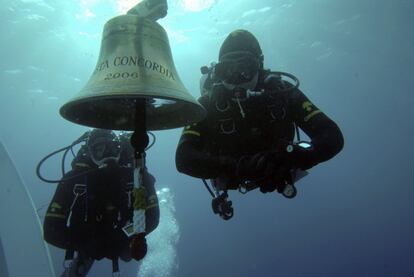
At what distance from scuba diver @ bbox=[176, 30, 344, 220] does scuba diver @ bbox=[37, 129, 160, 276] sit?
1.69m

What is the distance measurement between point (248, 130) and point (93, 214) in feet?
9.22

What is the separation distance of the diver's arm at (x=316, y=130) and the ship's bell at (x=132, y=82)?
1.09m

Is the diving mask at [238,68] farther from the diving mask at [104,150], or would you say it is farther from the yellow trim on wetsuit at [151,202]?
the diving mask at [104,150]

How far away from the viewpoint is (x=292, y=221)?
56188 mm

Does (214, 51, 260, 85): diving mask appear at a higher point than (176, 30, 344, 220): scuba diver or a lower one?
higher

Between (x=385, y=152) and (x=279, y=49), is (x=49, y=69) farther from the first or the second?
(x=385, y=152)

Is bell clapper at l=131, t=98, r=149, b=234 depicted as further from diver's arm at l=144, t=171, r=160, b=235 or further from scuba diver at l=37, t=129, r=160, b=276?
diver's arm at l=144, t=171, r=160, b=235

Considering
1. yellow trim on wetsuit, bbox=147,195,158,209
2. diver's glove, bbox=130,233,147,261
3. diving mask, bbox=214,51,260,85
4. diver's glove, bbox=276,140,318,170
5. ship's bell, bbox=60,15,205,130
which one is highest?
diving mask, bbox=214,51,260,85

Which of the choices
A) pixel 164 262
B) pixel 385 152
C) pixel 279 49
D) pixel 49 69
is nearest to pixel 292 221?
pixel 164 262

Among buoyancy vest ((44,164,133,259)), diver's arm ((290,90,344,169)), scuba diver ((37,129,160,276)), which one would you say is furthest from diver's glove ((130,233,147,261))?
buoyancy vest ((44,164,133,259))

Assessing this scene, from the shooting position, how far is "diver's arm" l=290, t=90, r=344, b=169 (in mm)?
3006

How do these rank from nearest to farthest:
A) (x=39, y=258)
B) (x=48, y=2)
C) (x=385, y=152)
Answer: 1. (x=39, y=258)
2. (x=48, y=2)
3. (x=385, y=152)

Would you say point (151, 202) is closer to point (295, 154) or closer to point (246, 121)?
point (246, 121)

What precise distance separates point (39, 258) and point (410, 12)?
113ft
